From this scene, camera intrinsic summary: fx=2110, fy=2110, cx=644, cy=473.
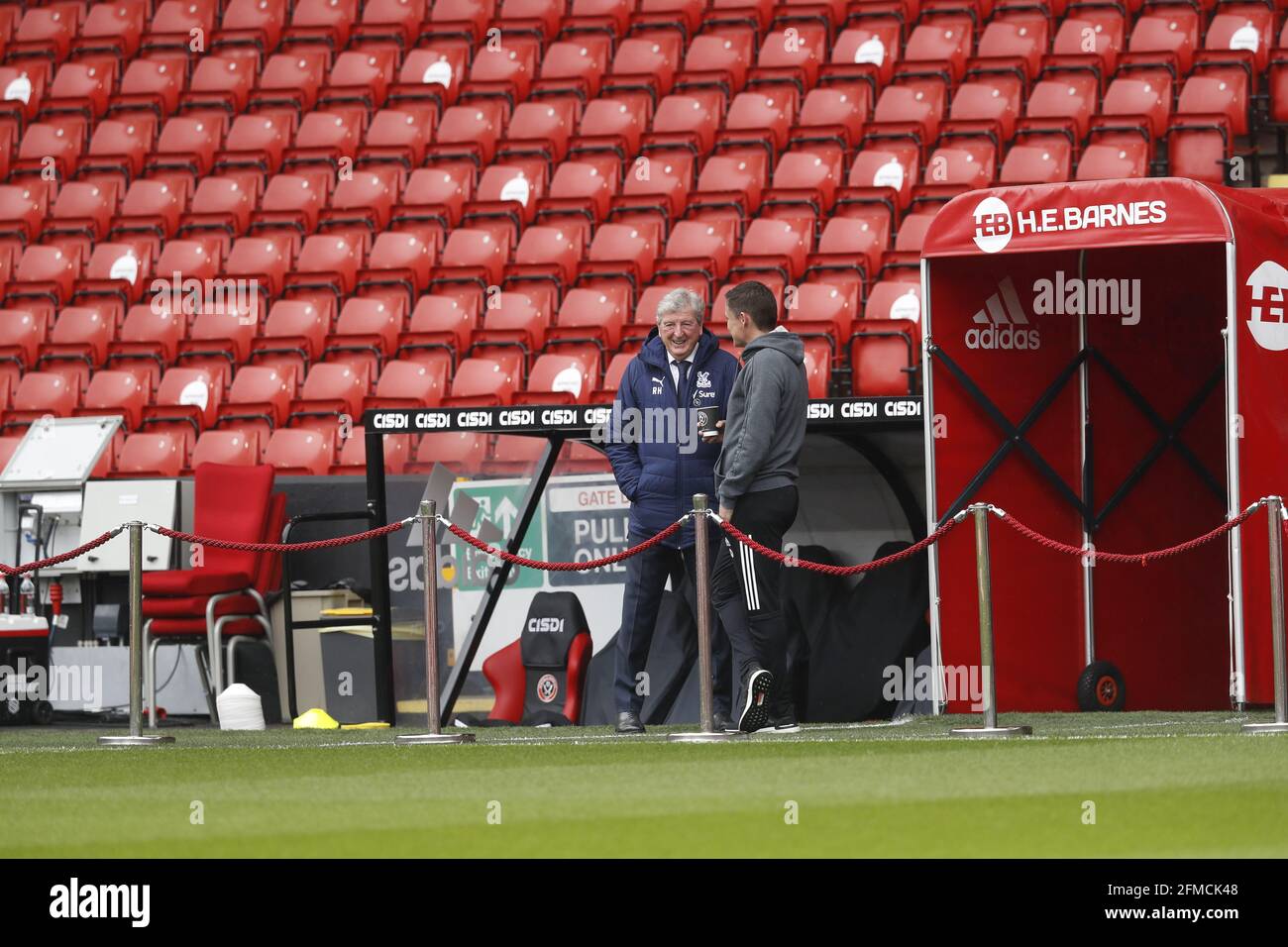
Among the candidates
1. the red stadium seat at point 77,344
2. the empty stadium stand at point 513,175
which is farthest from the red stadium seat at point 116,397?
the red stadium seat at point 77,344

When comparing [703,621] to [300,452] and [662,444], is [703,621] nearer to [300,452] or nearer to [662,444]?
[662,444]

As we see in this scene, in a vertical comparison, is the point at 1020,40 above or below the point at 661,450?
above

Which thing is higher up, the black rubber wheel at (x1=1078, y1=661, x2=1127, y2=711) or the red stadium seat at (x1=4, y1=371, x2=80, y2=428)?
the red stadium seat at (x1=4, y1=371, x2=80, y2=428)

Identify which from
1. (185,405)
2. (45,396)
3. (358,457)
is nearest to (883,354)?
(358,457)

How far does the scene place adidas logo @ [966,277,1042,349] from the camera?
430 inches

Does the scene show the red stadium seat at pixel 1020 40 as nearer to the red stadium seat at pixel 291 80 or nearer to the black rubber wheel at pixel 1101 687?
the red stadium seat at pixel 291 80

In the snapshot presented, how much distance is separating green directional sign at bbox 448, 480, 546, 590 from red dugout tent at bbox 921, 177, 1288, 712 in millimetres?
2542

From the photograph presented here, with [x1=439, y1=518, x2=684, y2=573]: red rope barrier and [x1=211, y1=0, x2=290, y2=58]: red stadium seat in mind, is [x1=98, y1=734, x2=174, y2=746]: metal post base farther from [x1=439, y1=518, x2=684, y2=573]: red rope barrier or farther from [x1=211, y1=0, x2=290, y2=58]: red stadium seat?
[x1=211, y1=0, x2=290, y2=58]: red stadium seat

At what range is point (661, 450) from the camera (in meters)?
9.62

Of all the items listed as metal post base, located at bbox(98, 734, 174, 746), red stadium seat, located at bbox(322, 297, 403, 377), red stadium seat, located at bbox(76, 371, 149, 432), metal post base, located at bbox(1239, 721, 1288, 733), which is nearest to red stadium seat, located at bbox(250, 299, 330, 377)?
red stadium seat, located at bbox(322, 297, 403, 377)

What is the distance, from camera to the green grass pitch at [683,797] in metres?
5.67

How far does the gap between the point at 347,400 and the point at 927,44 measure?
5874mm

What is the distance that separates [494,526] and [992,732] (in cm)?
399

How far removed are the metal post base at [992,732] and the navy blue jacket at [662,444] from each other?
1533 mm
